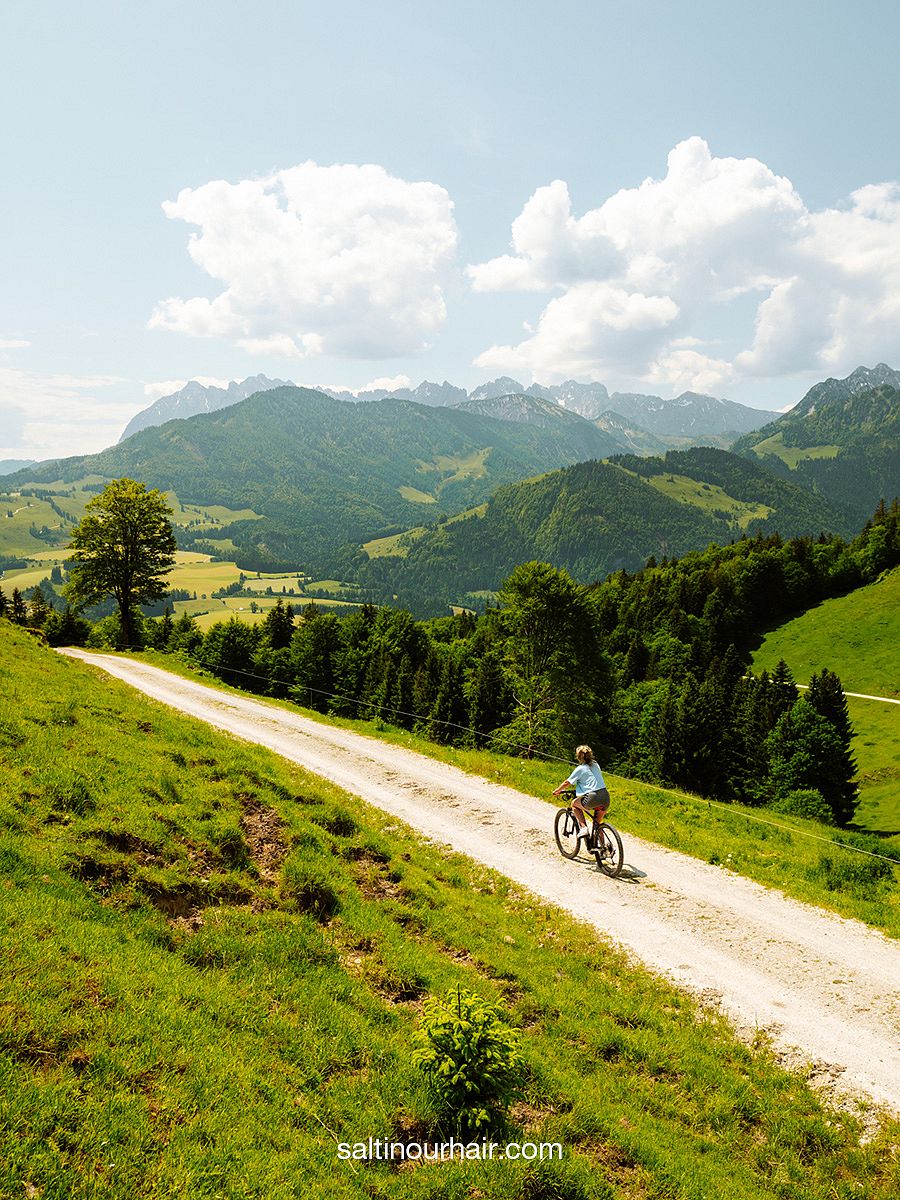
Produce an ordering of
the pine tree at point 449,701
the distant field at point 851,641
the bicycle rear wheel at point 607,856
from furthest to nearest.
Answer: the distant field at point 851,641
the pine tree at point 449,701
the bicycle rear wheel at point 607,856

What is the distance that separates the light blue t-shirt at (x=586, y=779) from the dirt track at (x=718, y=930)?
80.2 inches

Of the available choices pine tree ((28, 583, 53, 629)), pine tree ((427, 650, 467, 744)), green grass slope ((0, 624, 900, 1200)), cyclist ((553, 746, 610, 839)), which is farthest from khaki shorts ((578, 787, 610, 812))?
pine tree ((28, 583, 53, 629))

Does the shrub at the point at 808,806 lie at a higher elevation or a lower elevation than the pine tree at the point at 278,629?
lower

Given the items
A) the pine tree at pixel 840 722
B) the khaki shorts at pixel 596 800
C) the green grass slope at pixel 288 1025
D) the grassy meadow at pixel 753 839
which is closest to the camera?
the green grass slope at pixel 288 1025

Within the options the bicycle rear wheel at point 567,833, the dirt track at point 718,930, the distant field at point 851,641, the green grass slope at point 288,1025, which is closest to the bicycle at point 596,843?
the bicycle rear wheel at point 567,833

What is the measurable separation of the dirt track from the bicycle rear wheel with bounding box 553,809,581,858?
0.33 m

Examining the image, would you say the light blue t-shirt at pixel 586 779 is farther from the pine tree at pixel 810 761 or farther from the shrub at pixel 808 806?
the pine tree at pixel 810 761

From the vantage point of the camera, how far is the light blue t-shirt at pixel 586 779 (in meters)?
15.7

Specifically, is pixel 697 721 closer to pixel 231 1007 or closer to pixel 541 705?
pixel 541 705

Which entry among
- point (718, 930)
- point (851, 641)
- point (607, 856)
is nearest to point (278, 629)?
point (607, 856)

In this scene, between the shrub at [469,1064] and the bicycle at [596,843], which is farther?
the bicycle at [596,843]

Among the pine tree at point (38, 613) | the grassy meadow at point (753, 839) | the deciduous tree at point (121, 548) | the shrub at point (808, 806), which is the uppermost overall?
the deciduous tree at point (121, 548)

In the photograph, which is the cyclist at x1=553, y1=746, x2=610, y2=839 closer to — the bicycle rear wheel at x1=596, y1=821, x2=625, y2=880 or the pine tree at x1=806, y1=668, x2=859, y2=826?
the bicycle rear wheel at x1=596, y1=821, x2=625, y2=880

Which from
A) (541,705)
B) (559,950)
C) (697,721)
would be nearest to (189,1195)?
(559,950)
